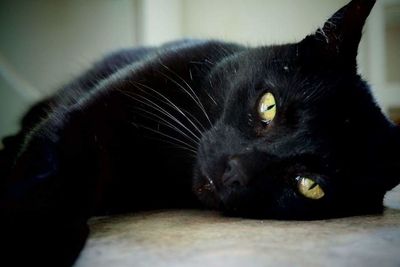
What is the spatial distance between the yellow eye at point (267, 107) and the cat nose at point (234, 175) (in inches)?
5.3

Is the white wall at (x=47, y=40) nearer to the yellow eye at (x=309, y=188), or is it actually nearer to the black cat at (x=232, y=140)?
the black cat at (x=232, y=140)

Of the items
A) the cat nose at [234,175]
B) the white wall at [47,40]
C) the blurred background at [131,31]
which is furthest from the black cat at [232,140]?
the white wall at [47,40]

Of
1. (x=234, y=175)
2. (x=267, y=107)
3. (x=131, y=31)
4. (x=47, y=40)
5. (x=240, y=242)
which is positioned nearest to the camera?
(x=240, y=242)

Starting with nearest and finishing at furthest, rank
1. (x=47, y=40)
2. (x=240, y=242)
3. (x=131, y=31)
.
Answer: (x=240, y=242)
(x=47, y=40)
(x=131, y=31)

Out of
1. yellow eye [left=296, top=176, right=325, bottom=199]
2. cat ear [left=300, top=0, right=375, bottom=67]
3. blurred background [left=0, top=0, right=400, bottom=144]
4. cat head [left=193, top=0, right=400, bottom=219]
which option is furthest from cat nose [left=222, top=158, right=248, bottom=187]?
blurred background [left=0, top=0, right=400, bottom=144]

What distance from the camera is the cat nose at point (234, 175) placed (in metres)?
0.82

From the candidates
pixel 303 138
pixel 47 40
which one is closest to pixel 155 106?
pixel 303 138

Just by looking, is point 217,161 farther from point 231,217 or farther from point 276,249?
point 276,249

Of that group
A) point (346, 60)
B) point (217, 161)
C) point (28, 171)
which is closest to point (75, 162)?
point (28, 171)

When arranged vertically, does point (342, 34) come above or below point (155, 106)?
above

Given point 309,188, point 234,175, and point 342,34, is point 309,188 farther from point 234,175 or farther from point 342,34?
point 342,34

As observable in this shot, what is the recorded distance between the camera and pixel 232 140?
0.90 m

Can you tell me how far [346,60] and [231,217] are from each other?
1.50 feet

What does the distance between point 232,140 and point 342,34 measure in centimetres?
35
